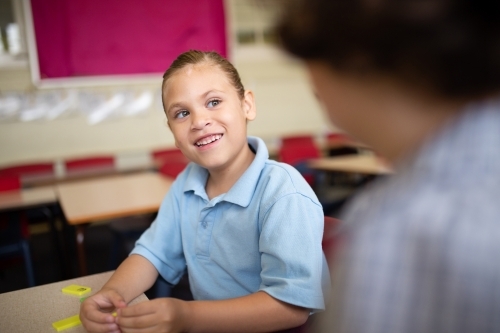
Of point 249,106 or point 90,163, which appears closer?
point 249,106

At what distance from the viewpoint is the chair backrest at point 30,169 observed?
401 centimetres

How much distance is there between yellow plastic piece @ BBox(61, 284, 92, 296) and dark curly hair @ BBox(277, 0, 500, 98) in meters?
0.88

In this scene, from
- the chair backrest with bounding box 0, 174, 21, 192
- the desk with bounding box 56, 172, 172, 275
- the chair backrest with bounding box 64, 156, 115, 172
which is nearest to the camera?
the desk with bounding box 56, 172, 172, 275

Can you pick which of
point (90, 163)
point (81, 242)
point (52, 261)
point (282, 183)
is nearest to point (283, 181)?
point (282, 183)

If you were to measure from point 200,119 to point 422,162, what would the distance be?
2.48ft

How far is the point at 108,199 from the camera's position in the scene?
8.33 feet

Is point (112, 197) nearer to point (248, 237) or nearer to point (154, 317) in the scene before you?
point (248, 237)

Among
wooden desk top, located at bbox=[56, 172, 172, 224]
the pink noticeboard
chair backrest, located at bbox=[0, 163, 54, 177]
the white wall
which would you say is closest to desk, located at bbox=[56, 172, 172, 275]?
wooden desk top, located at bbox=[56, 172, 172, 224]

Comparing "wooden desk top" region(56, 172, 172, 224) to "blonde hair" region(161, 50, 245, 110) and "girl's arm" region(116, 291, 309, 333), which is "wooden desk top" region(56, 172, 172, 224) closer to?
"blonde hair" region(161, 50, 245, 110)

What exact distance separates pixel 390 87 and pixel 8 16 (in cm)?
503

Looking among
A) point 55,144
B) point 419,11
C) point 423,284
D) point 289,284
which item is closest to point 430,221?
point 423,284

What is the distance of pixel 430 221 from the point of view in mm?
390

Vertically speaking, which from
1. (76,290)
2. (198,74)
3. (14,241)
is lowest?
(14,241)

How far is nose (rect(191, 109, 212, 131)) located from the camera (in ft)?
3.65
